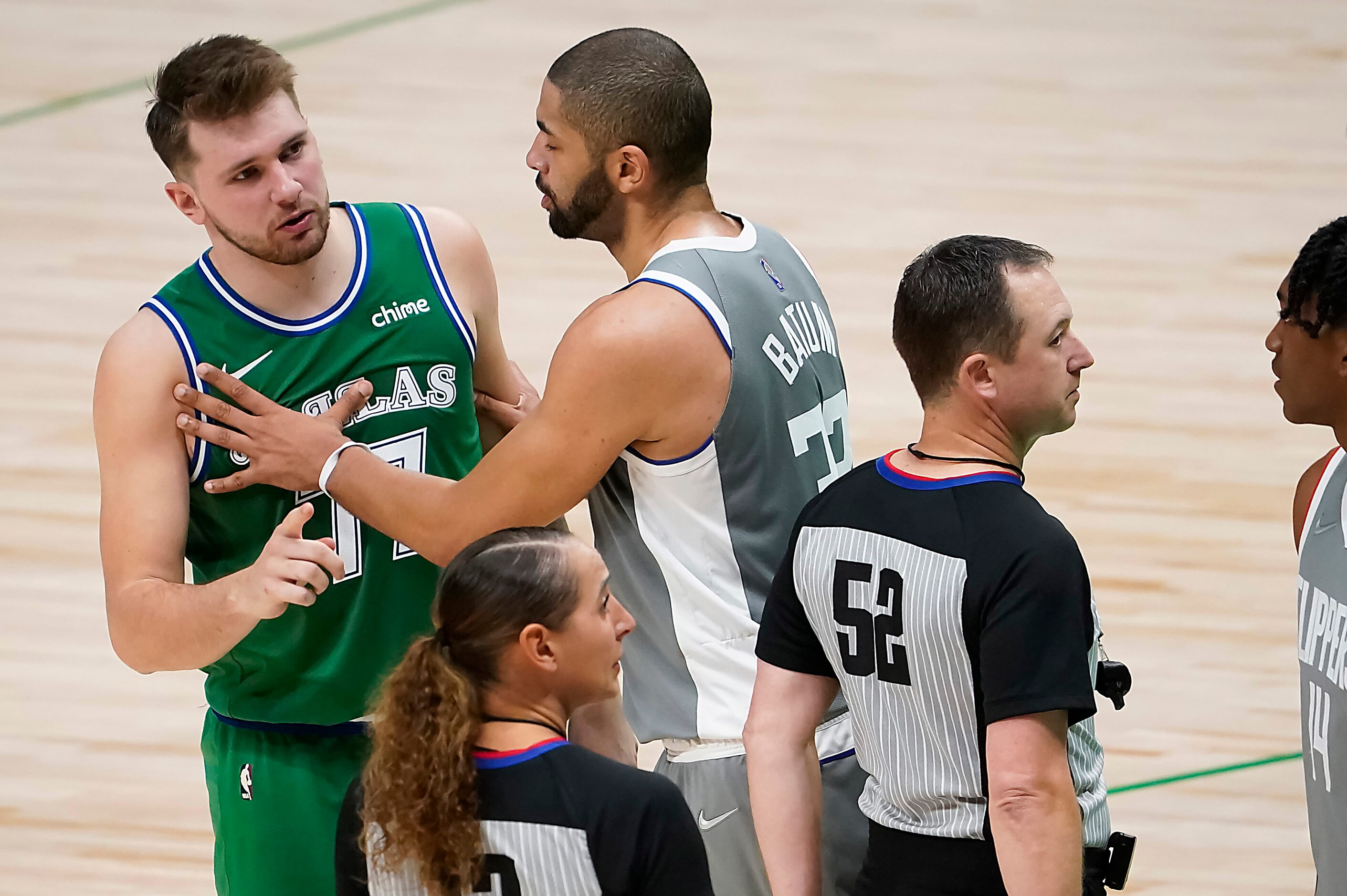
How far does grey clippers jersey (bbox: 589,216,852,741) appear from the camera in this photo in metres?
2.72

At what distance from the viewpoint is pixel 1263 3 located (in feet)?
33.8

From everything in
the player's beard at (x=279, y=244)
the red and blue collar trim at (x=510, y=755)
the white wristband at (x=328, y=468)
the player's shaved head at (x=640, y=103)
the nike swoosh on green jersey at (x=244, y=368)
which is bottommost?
the red and blue collar trim at (x=510, y=755)

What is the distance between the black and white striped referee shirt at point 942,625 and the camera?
2.19 m

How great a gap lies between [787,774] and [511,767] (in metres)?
0.53

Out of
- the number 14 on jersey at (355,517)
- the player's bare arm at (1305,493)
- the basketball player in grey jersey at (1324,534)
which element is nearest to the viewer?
the basketball player in grey jersey at (1324,534)

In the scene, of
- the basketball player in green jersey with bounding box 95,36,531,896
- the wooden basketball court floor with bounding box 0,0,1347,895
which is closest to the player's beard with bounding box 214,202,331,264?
the basketball player in green jersey with bounding box 95,36,531,896

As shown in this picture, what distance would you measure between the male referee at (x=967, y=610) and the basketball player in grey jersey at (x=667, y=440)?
0.28 metres

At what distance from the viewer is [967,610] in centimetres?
223

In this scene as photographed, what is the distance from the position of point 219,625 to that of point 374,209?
81 centimetres

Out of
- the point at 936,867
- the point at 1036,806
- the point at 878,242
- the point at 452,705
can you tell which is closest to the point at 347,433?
the point at 452,705

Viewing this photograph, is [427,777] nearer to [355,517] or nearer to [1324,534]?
[355,517]

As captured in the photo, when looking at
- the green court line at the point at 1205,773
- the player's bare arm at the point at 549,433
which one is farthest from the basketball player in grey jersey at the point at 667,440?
the green court line at the point at 1205,773

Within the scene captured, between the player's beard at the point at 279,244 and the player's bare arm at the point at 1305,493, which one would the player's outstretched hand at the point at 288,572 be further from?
the player's bare arm at the point at 1305,493

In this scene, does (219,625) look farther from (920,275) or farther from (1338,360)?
(1338,360)
